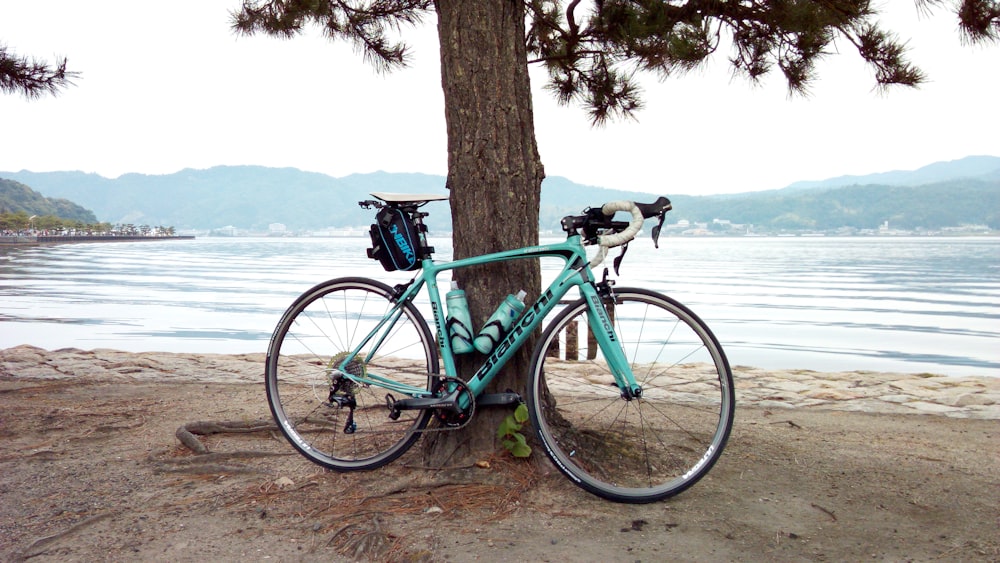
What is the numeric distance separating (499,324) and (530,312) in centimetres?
14

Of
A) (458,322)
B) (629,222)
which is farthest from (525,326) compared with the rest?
(629,222)

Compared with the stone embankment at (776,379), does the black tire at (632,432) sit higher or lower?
higher

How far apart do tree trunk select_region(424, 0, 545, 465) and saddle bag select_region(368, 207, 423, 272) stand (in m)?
0.20

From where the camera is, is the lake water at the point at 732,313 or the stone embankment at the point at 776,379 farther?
the lake water at the point at 732,313

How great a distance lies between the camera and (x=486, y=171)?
303cm

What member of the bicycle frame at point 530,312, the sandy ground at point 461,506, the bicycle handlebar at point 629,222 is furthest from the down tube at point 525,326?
the sandy ground at point 461,506

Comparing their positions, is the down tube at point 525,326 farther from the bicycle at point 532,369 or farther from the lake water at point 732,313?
the lake water at point 732,313

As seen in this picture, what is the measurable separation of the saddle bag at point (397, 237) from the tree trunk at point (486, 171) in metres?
0.20

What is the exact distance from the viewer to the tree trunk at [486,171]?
303 centimetres

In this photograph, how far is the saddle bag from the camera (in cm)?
300

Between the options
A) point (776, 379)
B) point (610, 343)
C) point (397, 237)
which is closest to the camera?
point (610, 343)

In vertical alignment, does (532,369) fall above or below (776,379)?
above

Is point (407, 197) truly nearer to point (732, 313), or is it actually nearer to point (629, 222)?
point (629, 222)

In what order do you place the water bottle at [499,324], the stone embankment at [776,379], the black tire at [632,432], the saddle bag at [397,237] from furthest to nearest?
1. the stone embankment at [776,379]
2. the saddle bag at [397,237]
3. the water bottle at [499,324]
4. the black tire at [632,432]
